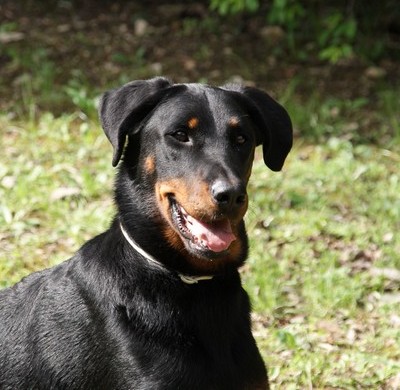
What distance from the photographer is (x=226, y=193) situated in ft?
10.7

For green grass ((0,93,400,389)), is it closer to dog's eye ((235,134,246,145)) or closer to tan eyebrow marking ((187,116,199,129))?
dog's eye ((235,134,246,145))

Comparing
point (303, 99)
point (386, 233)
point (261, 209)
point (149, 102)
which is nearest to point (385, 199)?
point (386, 233)

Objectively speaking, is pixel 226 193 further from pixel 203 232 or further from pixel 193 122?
pixel 193 122

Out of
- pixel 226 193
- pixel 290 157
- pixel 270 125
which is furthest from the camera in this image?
pixel 290 157

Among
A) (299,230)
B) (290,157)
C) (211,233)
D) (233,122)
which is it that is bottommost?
(290,157)

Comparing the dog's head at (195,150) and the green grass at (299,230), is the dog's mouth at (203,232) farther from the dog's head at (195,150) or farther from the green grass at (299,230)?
the green grass at (299,230)

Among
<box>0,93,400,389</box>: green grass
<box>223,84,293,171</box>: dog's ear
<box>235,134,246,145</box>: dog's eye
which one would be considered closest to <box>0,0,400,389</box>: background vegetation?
<box>0,93,400,389</box>: green grass

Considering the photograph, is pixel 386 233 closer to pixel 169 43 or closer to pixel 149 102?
pixel 149 102

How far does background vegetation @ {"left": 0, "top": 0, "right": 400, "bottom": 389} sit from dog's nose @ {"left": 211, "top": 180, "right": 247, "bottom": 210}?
1.46m

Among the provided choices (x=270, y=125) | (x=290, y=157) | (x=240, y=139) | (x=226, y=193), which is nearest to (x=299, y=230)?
(x=290, y=157)

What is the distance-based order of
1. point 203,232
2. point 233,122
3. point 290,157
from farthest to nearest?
point 290,157 < point 233,122 < point 203,232

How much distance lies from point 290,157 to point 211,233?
11.8 feet

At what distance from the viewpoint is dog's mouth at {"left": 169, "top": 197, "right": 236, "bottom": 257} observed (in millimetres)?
3381

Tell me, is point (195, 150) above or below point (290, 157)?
above
